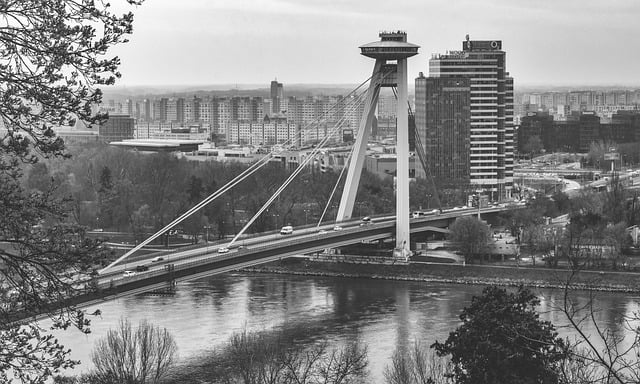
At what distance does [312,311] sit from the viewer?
11.8 metres

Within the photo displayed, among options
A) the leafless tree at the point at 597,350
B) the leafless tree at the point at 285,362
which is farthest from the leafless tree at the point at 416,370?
the leafless tree at the point at 597,350

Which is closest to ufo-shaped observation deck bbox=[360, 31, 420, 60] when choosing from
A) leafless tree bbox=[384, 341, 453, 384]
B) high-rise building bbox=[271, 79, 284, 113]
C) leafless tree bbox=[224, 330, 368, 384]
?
leafless tree bbox=[224, 330, 368, 384]

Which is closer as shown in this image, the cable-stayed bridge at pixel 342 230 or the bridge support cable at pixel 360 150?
the cable-stayed bridge at pixel 342 230

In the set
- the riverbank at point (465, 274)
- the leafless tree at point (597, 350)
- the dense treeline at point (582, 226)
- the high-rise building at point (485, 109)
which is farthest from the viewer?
the high-rise building at point (485, 109)

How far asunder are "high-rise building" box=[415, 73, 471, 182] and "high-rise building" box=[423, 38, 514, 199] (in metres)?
0.13

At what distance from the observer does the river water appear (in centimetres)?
970

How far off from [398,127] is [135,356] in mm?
8181

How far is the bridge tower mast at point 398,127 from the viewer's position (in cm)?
1577

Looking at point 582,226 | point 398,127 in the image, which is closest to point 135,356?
point 398,127

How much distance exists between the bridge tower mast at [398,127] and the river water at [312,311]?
151 centimetres

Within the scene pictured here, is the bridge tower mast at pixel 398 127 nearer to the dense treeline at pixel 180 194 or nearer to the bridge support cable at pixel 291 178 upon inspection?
the bridge support cable at pixel 291 178

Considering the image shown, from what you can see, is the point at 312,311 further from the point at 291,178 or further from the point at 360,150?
the point at 360,150

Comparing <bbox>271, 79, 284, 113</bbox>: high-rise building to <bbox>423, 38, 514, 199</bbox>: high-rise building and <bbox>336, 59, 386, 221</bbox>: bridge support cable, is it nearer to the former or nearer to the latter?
<bbox>423, 38, 514, 199</bbox>: high-rise building

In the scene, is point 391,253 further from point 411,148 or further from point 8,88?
point 8,88
